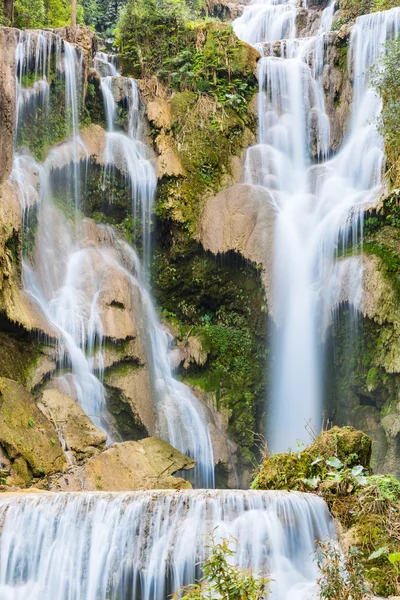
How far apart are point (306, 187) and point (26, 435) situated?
41.1ft

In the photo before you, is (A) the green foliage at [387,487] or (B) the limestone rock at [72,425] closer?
(A) the green foliage at [387,487]

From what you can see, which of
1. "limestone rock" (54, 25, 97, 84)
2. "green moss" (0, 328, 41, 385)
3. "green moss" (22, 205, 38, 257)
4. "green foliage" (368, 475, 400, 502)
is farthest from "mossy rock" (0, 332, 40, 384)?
"limestone rock" (54, 25, 97, 84)

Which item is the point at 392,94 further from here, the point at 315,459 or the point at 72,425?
the point at 72,425

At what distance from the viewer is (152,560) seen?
303 inches

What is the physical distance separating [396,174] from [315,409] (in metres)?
6.88

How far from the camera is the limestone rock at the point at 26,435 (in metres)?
11.7

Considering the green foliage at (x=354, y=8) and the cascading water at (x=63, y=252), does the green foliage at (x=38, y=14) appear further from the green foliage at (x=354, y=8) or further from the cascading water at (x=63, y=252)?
the green foliage at (x=354, y=8)

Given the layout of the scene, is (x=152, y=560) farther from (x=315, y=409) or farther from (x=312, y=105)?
(x=312, y=105)

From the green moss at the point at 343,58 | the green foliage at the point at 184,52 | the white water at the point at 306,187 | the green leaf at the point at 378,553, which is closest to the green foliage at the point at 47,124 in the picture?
the green foliage at the point at 184,52

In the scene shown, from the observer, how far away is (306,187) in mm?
20547

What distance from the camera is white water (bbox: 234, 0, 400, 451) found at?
17.5 metres

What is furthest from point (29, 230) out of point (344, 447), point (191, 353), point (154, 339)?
point (344, 447)

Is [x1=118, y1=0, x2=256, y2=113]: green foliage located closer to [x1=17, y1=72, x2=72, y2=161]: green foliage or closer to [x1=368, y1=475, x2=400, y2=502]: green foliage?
[x1=17, y1=72, x2=72, y2=161]: green foliage

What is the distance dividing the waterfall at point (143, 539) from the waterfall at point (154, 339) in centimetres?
710
